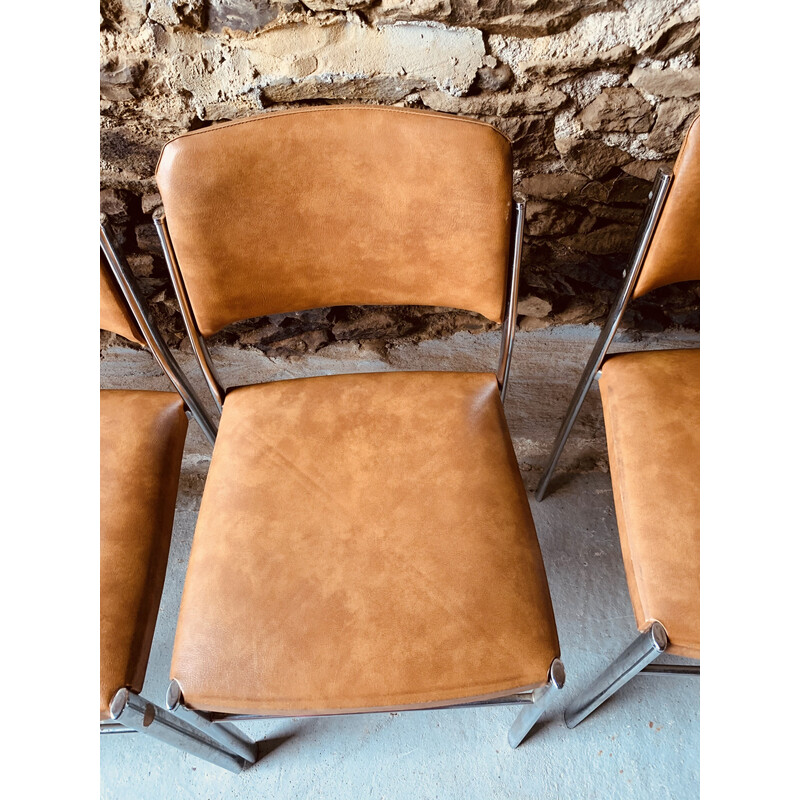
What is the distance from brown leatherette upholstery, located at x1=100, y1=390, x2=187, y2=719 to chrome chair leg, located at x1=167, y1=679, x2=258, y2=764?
0.19 feet

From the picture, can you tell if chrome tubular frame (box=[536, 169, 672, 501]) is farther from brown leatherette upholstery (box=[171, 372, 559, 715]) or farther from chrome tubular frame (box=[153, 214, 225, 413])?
chrome tubular frame (box=[153, 214, 225, 413])

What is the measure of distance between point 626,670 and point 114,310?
0.83m

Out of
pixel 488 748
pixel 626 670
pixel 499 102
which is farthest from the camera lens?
pixel 488 748

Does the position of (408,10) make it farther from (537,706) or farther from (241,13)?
(537,706)

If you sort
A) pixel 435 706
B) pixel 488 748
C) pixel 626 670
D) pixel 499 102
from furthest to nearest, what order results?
1. pixel 488 748
2. pixel 499 102
3. pixel 626 670
4. pixel 435 706

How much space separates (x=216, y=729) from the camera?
35.6 inches

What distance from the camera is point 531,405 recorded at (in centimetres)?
141

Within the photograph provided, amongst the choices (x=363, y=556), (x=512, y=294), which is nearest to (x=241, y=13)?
(x=512, y=294)

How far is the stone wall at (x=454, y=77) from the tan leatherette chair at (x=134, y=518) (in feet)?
1.09

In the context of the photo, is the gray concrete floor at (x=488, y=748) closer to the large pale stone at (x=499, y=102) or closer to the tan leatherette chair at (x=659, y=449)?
the tan leatherette chair at (x=659, y=449)

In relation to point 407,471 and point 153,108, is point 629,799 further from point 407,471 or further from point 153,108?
point 153,108

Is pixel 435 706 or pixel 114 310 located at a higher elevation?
pixel 114 310

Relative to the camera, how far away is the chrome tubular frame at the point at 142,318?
770 mm

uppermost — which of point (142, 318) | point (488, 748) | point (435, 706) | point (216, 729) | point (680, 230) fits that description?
point (680, 230)
